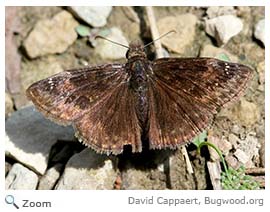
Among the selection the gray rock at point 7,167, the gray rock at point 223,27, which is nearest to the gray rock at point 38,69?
the gray rock at point 7,167

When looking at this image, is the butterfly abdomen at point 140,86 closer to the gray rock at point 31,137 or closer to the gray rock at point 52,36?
the gray rock at point 31,137

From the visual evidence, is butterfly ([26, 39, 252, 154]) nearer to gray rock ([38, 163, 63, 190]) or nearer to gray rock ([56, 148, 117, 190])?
gray rock ([56, 148, 117, 190])

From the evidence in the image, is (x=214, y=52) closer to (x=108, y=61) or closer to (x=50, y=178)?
(x=108, y=61)

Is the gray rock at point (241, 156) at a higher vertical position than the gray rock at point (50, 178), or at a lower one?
higher

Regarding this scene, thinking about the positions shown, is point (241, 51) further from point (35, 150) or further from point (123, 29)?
point (35, 150)
